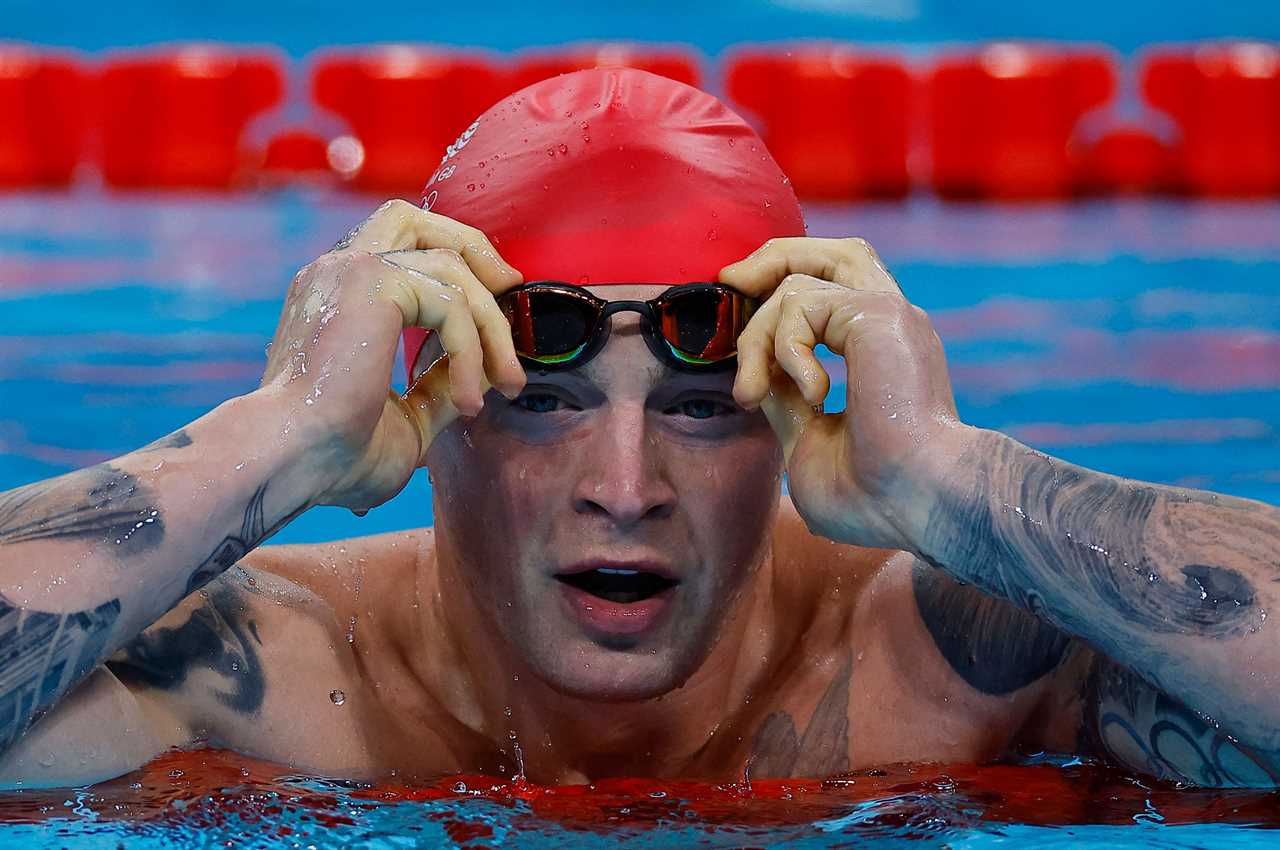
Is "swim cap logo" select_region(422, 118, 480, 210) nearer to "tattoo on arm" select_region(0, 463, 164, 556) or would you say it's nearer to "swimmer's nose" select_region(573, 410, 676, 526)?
"swimmer's nose" select_region(573, 410, 676, 526)

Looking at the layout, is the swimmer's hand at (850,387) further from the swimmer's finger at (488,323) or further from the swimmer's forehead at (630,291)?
the swimmer's finger at (488,323)

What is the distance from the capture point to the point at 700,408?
7.54 feet

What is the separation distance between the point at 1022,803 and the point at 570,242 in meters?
0.97

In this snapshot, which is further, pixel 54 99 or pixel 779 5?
pixel 779 5

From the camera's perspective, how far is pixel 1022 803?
7.52 ft

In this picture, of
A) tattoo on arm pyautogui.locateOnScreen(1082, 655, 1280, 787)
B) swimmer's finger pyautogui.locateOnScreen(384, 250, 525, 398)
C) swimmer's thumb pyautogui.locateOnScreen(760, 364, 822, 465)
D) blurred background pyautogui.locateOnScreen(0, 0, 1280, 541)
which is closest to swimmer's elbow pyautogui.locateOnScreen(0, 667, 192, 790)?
swimmer's finger pyautogui.locateOnScreen(384, 250, 525, 398)

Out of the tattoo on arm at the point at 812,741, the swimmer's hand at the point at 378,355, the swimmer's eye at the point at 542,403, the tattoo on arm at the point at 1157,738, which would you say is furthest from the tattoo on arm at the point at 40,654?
the tattoo on arm at the point at 1157,738

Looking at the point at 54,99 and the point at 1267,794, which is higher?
the point at 54,99

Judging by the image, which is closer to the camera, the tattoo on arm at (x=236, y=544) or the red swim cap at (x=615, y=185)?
the tattoo on arm at (x=236, y=544)

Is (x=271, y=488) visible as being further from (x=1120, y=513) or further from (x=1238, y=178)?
(x=1238, y=178)

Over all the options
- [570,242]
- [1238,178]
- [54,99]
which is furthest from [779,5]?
[570,242]

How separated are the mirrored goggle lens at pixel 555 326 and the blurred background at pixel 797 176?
267 cm

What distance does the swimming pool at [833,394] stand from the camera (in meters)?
2.17

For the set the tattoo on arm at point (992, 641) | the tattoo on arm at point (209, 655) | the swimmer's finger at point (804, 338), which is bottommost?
the tattoo on arm at point (992, 641)
